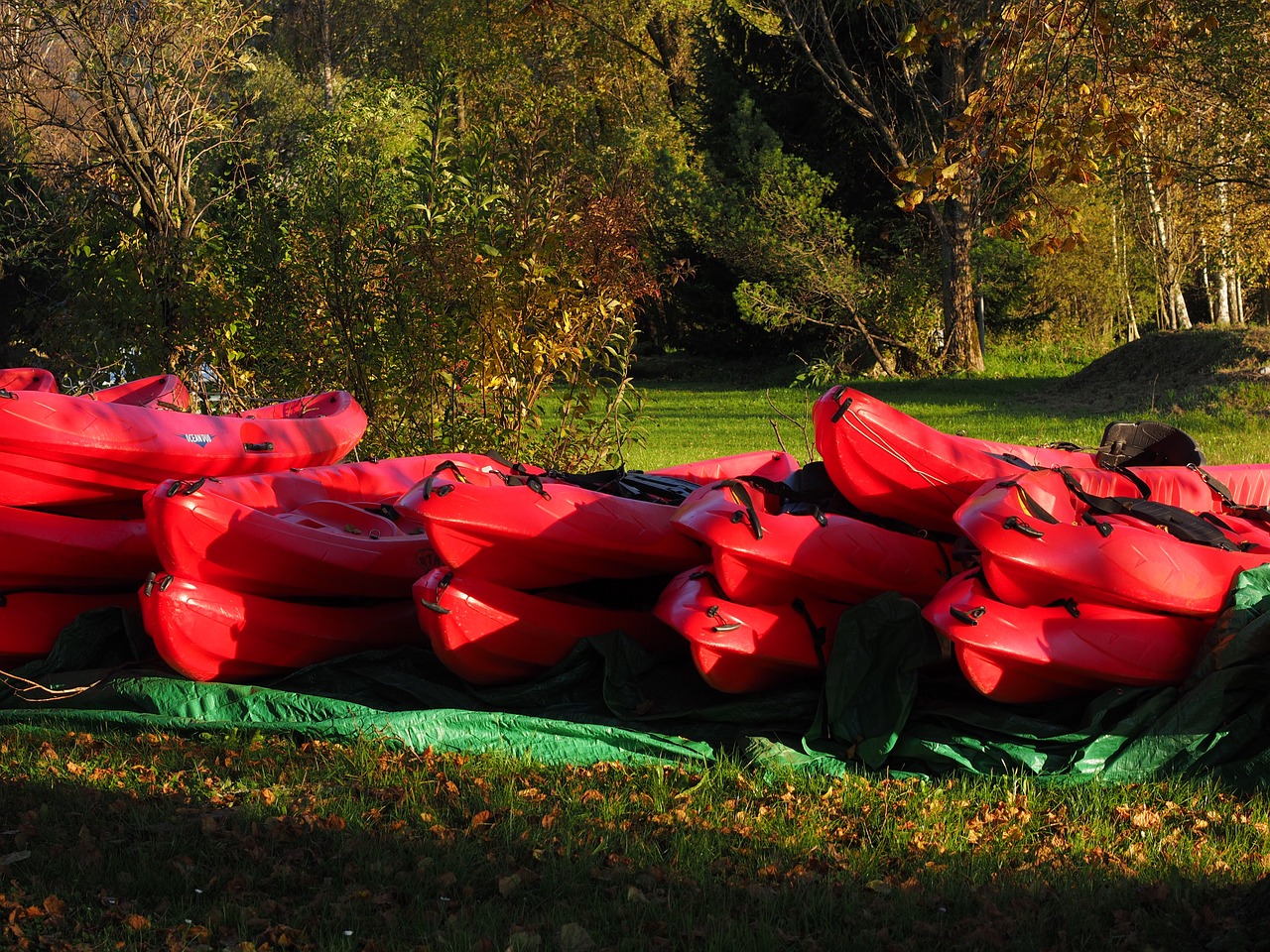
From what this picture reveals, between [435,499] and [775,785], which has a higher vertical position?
[435,499]

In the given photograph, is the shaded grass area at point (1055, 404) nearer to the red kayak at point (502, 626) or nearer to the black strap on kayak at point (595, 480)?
the black strap on kayak at point (595, 480)

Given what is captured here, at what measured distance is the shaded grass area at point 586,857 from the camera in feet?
11.1

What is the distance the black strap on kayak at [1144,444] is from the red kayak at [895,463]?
148cm

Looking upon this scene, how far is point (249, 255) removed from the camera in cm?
943

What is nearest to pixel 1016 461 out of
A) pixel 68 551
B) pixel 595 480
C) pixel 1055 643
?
pixel 1055 643

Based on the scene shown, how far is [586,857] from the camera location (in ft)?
12.6

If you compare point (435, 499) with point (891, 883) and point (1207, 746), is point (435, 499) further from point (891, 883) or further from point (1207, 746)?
point (1207, 746)

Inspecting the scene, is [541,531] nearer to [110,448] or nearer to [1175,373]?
[110,448]

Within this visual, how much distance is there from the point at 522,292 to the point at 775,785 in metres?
4.65

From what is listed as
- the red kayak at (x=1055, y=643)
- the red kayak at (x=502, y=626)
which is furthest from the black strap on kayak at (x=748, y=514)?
the red kayak at (x=502, y=626)

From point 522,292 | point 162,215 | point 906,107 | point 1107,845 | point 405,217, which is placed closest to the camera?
point 1107,845

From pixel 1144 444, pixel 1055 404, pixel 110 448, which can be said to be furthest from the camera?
pixel 1055 404

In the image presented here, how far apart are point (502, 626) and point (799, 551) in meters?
1.28

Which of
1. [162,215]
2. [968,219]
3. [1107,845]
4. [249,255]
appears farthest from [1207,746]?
[968,219]
